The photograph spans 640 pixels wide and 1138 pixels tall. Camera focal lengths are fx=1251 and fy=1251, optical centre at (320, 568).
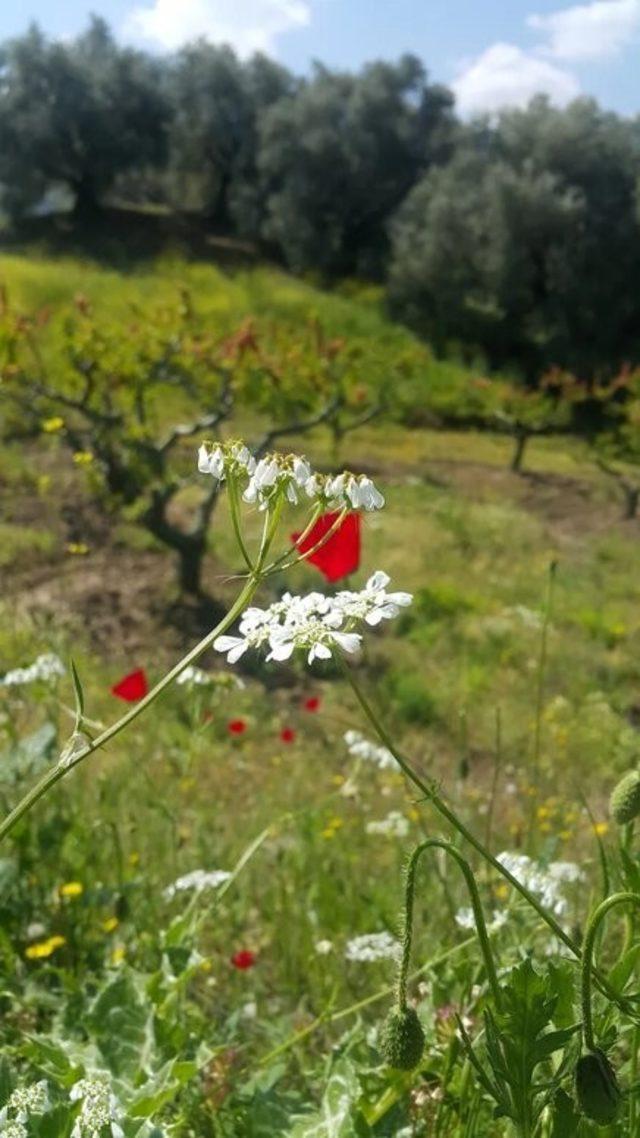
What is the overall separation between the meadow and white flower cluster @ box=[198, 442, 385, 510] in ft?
0.68

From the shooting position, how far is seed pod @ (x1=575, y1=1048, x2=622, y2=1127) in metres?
0.91

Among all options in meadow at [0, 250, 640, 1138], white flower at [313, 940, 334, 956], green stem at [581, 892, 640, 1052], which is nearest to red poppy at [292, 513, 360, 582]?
meadow at [0, 250, 640, 1138]

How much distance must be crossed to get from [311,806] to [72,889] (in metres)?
1.79

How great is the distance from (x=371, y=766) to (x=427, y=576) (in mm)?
3603

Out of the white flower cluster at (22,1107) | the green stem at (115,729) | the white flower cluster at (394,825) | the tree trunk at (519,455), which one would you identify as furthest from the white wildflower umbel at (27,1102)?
the tree trunk at (519,455)

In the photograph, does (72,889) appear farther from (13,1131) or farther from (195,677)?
(13,1131)

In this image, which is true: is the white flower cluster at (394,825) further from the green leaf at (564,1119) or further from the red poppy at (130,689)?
the green leaf at (564,1119)

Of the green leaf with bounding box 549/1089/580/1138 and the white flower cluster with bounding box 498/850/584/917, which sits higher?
the green leaf with bounding box 549/1089/580/1138

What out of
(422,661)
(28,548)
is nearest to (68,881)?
(422,661)

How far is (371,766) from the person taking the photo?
457cm

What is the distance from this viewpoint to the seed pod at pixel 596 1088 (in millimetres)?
914

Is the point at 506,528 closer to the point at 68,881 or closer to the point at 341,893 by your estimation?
the point at 341,893

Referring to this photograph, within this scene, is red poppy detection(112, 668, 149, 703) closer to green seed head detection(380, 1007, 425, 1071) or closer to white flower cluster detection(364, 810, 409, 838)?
white flower cluster detection(364, 810, 409, 838)

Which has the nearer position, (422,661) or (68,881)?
(68,881)
